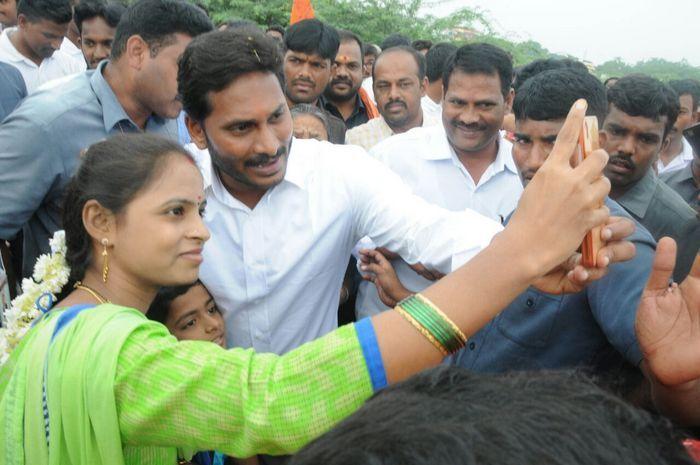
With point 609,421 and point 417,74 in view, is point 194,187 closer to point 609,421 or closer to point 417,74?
point 609,421

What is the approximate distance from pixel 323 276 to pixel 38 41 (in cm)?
424

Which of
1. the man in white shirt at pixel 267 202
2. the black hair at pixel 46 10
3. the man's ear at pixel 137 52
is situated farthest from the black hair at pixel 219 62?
the black hair at pixel 46 10

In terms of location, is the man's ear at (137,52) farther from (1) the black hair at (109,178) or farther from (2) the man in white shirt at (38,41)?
(2) the man in white shirt at (38,41)

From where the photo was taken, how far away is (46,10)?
490 centimetres

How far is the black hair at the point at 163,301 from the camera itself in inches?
83.2

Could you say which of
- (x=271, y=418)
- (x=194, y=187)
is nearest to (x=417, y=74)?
(x=194, y=187)

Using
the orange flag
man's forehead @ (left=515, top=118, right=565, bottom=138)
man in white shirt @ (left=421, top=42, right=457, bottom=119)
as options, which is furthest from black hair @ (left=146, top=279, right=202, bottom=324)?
the orange flag

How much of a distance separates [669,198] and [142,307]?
254 centimetres

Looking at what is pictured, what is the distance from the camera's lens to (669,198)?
10.3 feet

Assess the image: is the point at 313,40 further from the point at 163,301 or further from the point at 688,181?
the point at 163,301

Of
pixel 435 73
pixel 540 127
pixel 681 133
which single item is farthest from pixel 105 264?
pixel 681 133

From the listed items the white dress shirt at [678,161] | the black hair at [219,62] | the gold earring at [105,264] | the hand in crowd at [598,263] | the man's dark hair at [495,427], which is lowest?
the white dress shirt at [678,161]

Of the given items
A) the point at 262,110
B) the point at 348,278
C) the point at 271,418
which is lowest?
the point at 348,278

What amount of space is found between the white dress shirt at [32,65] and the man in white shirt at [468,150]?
3.56m
